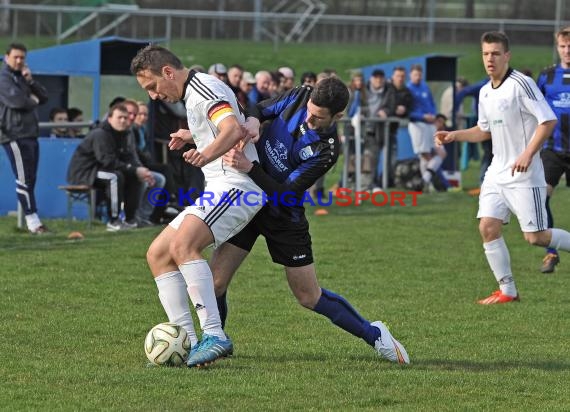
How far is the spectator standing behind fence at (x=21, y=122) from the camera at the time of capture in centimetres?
1485

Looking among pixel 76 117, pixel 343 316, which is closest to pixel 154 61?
pixel 343 316

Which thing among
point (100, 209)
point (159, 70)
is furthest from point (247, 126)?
point (100, 209)

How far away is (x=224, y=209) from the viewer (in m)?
7.32

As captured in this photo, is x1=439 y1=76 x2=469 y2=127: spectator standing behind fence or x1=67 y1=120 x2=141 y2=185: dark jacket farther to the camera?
x1=439 y1=76 x2=469 y2=127: spectator standing behind fence

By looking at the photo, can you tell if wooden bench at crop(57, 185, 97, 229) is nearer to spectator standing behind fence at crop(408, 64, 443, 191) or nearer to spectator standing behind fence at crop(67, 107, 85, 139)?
spectator standing behind fence at crop(67, 107, 85, 139)

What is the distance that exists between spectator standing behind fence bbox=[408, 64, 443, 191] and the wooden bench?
6.81 m

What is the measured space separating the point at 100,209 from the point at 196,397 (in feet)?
33.1

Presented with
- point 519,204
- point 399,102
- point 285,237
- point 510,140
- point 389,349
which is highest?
point 399,102

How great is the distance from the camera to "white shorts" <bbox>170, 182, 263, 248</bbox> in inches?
288

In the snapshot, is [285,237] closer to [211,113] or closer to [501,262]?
[211,113]

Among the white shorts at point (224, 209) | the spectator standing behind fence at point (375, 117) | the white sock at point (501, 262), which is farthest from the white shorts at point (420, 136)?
the white shorts at point (224, 209)

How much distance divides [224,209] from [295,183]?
44cm

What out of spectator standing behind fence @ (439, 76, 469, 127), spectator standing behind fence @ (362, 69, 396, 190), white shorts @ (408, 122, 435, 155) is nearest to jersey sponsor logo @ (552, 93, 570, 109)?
spectator standing behind fence @ (362, 69, 396, 190)

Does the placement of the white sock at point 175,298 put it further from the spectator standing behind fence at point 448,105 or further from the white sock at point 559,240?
the spectator standing behind fence at point 448,105
